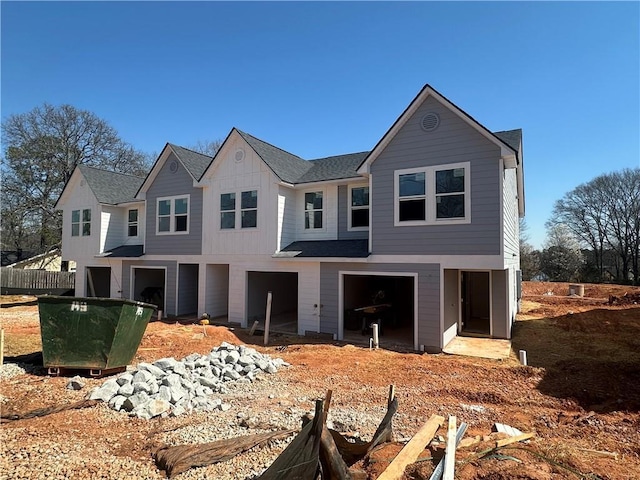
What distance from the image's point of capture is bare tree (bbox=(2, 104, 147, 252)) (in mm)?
30531

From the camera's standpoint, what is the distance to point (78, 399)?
6.41 m

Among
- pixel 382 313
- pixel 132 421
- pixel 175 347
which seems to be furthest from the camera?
pixel 382 313

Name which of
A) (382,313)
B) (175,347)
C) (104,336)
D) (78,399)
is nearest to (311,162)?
(382,313)

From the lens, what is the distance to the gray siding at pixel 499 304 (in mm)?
11851

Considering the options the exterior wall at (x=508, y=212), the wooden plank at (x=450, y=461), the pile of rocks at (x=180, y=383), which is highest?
the exterior wall at (x=508, y=212)

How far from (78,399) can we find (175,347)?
430cm

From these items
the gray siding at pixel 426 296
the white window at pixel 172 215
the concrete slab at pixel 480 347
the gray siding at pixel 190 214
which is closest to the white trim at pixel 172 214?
the white window at pixel 172 215

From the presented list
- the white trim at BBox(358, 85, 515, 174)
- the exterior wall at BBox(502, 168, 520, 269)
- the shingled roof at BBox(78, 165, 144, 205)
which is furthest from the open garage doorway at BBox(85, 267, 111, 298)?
the exterior wall at BBox(502, 168, 520, 269)

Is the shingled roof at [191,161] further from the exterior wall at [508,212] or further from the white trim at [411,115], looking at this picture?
the exterior wall at [508,212]

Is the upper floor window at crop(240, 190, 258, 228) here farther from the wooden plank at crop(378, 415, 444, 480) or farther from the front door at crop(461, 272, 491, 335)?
the wooden plank at crop(378, 415, 444, 480)

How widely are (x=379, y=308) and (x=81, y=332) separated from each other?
32.0 feet

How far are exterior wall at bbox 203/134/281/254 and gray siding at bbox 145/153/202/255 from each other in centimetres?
60

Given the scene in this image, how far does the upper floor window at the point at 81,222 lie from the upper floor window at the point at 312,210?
13106mm

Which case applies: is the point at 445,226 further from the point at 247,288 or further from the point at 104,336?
the point at 104,336
